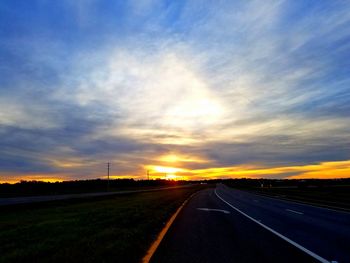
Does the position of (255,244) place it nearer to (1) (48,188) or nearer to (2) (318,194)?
(2) (318,194)

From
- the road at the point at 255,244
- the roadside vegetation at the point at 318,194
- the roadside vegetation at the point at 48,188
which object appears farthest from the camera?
the roadside vegetation at the point at 48,188

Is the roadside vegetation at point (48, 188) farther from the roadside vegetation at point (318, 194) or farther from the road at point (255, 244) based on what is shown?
the road at point (255, 244)

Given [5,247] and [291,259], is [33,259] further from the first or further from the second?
[291,259]

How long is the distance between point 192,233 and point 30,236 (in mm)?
5290

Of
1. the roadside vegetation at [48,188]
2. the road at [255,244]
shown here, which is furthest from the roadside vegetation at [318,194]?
the roadside vegetation at [48,188]

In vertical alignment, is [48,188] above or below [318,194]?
above

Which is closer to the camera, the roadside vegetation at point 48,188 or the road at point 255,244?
the road at point 255,244

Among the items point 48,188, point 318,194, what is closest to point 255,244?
point 318,194

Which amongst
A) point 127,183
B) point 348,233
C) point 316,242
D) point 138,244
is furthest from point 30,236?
point 127,183

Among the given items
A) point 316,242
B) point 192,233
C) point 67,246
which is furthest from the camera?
point 192,233

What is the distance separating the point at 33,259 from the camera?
8477 mm

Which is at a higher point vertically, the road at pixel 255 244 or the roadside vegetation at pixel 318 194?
the roadside vegetation at pixel 318 194

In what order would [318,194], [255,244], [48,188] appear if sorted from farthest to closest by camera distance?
[48,188] → [318,194] → [255,244]

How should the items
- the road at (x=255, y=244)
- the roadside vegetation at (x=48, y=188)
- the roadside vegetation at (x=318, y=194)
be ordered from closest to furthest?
the road at (x=255, y=244) → the roadside vegetation at (x=318, y=194) → the roadside vegetation at (x=48, y=188)
